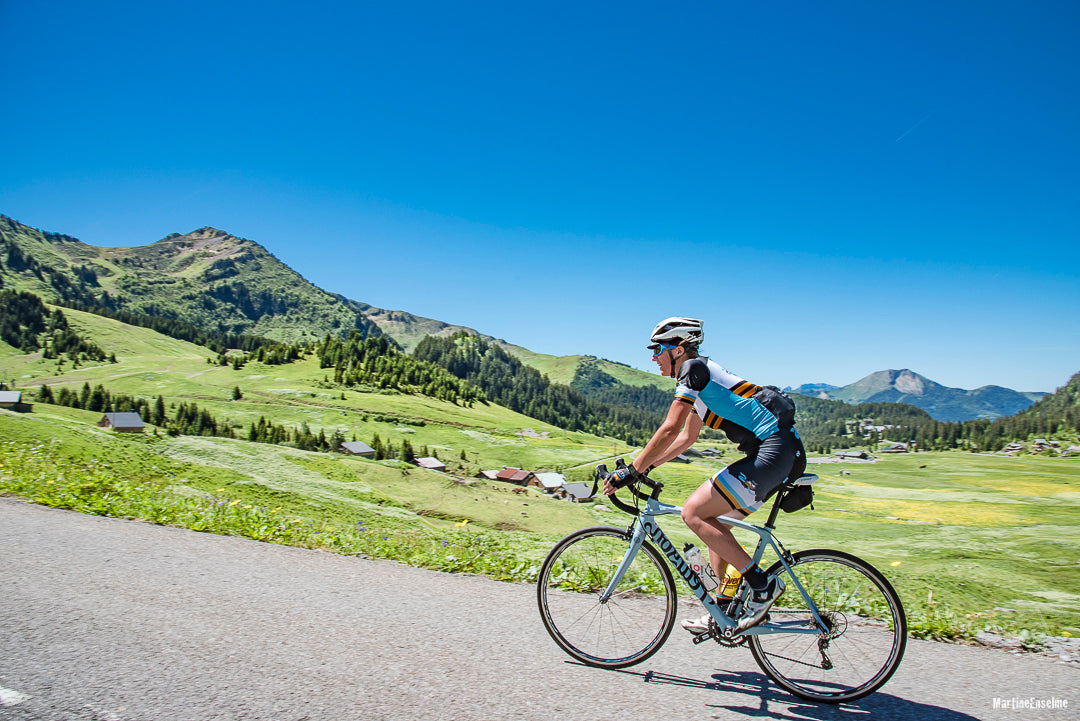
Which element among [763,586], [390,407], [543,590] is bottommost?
[390,407]

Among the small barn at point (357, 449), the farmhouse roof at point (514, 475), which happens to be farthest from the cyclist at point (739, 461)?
the small barn at point (357, 449)

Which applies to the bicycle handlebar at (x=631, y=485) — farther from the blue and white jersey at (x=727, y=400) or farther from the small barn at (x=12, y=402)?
the small barn at (x=12, y=402)

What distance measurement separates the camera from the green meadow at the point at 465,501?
30.7ft

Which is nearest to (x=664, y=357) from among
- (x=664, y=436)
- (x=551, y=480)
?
(x=664, y=436)

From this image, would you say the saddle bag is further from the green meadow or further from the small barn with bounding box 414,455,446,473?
the small barn with bounding box 414,455,446,473

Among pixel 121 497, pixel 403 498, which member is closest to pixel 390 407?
pixel 403 498

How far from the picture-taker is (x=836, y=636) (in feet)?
17.1

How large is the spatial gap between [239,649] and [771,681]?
492 cm

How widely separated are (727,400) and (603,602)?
2502 millimetres

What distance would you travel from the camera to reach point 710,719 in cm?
429

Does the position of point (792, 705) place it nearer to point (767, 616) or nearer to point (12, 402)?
point (767, 616)

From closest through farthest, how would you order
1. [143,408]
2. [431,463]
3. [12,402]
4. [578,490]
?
[578,490]
[12,402]
[431,463]
[143,408]

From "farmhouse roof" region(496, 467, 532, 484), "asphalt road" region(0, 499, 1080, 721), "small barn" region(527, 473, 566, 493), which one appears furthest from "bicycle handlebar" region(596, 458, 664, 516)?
"farmhouse roof" region(496, 467, 532, 484)

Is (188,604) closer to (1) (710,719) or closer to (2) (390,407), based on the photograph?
(1) (710,719)
